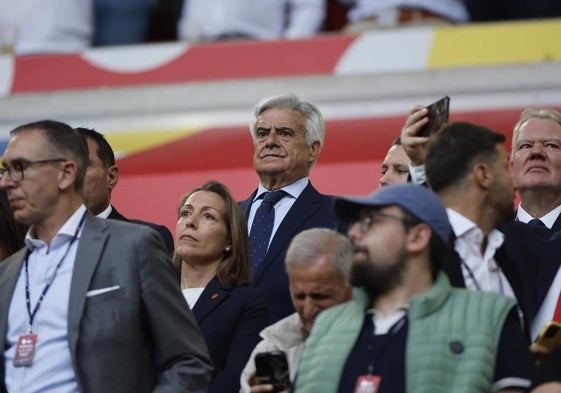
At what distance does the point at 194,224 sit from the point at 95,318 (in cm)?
125

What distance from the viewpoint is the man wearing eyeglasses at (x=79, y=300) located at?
5.20m

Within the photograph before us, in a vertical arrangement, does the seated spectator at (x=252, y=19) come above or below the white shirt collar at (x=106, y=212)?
above

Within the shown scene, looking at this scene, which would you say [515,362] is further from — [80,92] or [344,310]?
[80,92]

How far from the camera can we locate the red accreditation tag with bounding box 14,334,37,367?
17.1 ft

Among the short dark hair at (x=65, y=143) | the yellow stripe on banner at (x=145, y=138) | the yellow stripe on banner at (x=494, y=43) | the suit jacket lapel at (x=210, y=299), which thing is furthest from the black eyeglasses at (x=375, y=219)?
the yellow stripe on banner at (x=145, y=138)

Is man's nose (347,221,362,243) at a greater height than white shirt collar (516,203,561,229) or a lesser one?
greater

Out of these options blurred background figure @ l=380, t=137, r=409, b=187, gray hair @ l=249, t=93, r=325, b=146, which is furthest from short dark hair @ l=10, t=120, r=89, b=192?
gray hair @ l=249, t=93, r=325, b=146

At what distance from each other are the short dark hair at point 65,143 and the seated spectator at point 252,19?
405 cm

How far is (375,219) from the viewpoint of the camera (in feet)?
16.5

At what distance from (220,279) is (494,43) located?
10.2 ft

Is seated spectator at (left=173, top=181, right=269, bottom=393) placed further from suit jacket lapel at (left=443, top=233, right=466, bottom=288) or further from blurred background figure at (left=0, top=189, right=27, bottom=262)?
suit jacket lapel at (left=443, top=233, right=466, bottom=288)

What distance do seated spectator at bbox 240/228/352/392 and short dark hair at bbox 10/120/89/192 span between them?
67 cm

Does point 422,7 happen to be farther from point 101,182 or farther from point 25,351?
point 25,351

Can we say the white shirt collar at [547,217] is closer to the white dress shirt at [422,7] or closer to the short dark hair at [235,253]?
the short dark hair at [235,253]
